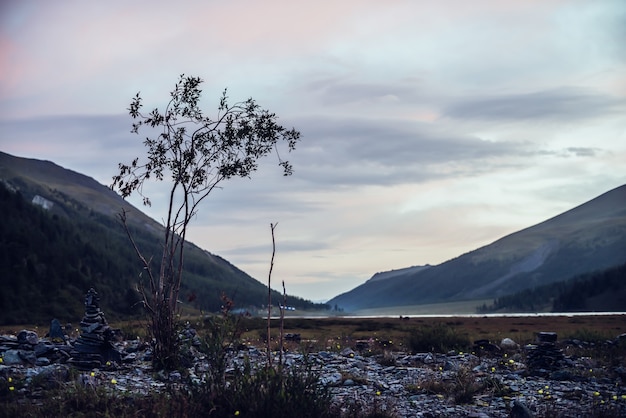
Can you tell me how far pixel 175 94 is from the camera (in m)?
27.3

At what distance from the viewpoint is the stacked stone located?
2516cm

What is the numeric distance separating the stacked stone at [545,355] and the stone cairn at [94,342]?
15.3 metres

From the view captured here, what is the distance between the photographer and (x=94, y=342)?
24.6 metres

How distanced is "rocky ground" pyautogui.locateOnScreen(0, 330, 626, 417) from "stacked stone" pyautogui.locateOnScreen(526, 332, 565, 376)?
0.12 feet

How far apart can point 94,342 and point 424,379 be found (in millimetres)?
11730

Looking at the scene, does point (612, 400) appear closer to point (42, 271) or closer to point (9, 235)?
point (42, 271)

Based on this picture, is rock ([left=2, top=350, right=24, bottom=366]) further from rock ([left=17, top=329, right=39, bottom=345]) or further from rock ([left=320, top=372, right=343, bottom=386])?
rock ([left=320, top=372, right=343, bottom=386])

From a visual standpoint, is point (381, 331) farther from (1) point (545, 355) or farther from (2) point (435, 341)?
(1) point (545, 355)

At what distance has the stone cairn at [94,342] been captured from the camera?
24.1 metres

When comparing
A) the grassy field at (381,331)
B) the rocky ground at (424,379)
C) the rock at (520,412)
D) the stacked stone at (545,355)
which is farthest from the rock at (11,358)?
the stacked stone at (545,355)

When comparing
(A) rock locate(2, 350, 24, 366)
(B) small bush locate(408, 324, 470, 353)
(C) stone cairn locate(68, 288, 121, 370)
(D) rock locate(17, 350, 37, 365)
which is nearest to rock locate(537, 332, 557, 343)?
(B) small bush locate(408, 324, 470, 353)

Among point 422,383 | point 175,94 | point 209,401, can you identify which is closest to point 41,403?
point 209,401

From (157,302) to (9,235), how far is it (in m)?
81.6

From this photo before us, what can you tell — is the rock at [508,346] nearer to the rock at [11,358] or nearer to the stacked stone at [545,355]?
the stacked stone at [545,355]
